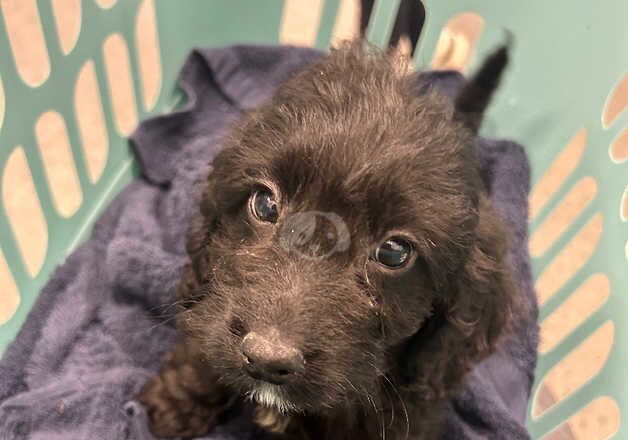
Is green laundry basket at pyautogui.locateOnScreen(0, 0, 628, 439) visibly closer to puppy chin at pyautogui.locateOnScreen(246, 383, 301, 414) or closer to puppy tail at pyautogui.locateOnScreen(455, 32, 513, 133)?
puppy tail at pyautogui.locateOnScreen(455, 32, 513, 133)

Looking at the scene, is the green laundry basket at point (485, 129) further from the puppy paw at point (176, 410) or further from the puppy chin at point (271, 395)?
the puppy chin at point (271, 395)

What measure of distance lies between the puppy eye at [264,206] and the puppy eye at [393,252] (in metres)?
0.21

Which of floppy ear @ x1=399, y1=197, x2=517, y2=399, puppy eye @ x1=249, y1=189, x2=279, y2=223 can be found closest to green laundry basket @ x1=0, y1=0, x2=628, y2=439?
floppy ear @ x1=399, y1=197, x2=517, y2=399

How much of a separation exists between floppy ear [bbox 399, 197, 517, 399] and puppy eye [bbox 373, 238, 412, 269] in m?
→ 0.15

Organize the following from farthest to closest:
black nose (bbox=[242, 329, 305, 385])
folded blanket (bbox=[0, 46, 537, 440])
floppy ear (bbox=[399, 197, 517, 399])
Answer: folded blanket (bbox=[0, 46, 537, 440]) → floppy ear (bbox=[399, 197, 517, 399]) → black nose (bbox=[242, 329, 305, 385])

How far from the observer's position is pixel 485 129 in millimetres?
2756

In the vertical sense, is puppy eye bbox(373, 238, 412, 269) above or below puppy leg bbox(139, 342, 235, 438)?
above

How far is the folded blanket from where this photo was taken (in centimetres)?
185

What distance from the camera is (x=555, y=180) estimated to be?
254 cm

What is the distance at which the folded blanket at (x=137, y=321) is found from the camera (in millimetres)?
1854

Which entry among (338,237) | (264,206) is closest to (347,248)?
(338,237)

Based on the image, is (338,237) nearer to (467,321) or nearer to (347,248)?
(347,248)

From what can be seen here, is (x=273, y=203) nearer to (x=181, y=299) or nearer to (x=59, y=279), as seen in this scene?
(x=181, y=299)

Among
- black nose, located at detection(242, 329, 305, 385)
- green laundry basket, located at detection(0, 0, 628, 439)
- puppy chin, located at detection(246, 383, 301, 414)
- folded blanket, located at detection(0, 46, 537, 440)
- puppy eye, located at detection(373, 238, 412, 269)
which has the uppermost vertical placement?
puppy eye, located at detection(373, 238, 412, 269)
